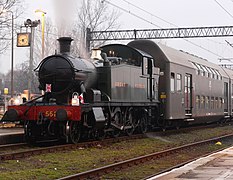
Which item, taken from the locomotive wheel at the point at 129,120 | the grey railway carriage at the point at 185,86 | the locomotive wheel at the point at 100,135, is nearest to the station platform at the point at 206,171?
the locomotive wheel at the point at 100,135

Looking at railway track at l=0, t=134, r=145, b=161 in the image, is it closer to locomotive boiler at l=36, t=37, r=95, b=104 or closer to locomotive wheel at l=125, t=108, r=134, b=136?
locomotive wheel at l=125, t=108, r=134, b=136

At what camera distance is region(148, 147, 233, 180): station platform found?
8.55m

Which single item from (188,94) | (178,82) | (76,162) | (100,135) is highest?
(178,82)

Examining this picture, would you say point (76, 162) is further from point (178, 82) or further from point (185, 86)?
point (185, 86)

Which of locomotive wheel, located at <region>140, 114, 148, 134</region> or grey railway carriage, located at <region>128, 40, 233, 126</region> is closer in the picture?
locomotive wheel, located at <region>140, 114, 148, 134</region>

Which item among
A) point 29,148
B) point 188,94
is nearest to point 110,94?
point 29,148

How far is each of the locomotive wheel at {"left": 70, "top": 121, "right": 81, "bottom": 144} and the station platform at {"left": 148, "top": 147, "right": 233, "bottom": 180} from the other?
16.0 feet

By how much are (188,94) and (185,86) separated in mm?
564

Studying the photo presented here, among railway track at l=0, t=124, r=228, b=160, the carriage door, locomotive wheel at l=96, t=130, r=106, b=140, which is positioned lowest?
railway track at l=0, t=124, r=228, b=160

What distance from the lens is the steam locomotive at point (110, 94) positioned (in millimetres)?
14297

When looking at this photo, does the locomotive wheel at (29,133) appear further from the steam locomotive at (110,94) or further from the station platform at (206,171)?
the station platform at (206,171)

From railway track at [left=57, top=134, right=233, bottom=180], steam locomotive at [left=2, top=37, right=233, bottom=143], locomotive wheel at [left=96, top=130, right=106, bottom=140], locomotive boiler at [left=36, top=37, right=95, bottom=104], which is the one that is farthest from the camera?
locomotive wheel at [left=96, top=130, right=106, bottom=140]

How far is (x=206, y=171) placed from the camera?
30.5ft

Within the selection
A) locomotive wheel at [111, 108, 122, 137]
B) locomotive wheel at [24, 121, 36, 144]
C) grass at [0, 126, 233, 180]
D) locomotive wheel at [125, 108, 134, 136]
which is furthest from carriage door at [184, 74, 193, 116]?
locomotive wheel at [24, 121, 36, 144]
